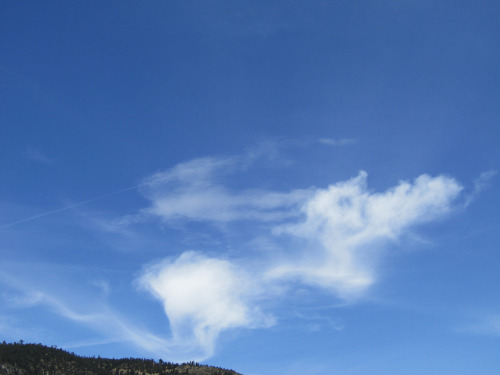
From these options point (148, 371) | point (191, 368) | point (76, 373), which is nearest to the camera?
point (76, 373)

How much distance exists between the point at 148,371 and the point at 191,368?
25.5 ft

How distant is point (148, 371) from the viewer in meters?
69.2

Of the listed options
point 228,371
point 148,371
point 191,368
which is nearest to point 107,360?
point 148,371

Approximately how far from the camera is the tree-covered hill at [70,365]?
59469 millimetres

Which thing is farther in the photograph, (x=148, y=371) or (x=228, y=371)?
(x=228, y=371)

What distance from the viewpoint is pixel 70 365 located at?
215ft

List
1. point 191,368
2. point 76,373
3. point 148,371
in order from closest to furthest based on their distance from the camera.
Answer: point 76,373 → point 148,371 → point 191,368

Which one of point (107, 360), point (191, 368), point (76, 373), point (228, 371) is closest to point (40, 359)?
point (76, 373)

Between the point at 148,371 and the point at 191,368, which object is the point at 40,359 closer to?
the point at 148,371

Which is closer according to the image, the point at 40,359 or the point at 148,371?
the point at 40,359

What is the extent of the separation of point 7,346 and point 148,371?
2043 cm

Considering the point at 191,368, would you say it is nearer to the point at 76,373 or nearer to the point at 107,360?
the point at 107,360

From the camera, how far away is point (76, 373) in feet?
204

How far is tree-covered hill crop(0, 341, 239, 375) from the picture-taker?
59.5 m
